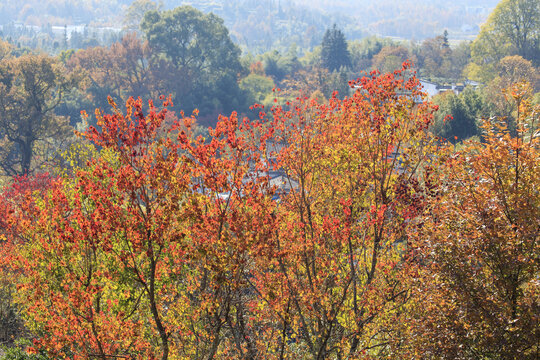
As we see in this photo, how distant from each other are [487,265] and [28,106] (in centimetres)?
5200

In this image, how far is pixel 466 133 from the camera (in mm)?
50938

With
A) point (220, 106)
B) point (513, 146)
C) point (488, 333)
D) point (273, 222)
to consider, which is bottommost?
point (488, 333)

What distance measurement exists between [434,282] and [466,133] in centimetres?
4461

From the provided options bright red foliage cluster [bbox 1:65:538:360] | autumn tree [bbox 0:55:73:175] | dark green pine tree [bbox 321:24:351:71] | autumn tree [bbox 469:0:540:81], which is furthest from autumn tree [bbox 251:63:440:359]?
dark green pine tree [bbox 321:24:351:71]

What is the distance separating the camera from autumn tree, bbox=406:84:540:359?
28.7 feet

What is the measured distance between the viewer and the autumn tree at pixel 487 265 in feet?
28.7

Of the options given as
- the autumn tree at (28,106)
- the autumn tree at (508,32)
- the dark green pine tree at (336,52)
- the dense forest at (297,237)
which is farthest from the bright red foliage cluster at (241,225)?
the dark green pine tree at (336,52)

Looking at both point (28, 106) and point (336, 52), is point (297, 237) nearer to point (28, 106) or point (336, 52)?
point (28, 106)

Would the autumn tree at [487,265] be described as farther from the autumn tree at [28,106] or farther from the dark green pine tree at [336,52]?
the dark green pine tree at [336,52]

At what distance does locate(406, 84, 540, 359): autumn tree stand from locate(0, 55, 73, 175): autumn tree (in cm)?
4875

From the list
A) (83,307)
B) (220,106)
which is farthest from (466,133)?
(83,307)

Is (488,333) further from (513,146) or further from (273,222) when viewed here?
(273,222)

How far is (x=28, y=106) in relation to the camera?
52.5 metres

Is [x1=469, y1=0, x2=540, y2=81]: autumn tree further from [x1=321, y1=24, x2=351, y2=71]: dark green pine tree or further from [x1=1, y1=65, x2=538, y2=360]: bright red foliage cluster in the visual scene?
[x1=1, y1=65, x2=538, y2=360]: bright red foliage cluster
